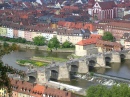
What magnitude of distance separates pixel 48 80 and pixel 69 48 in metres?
9.71

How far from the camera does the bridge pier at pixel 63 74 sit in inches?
792

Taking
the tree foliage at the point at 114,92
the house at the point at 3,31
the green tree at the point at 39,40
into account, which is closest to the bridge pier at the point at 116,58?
the green tree at the point at 39,40

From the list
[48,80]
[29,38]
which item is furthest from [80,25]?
[48,80]

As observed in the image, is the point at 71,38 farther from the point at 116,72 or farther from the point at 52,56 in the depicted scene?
the point at 116,72

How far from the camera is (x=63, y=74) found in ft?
66.5

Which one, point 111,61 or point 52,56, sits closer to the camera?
point 111,61

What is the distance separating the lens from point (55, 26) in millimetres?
34750

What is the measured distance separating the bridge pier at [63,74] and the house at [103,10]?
22222 mm

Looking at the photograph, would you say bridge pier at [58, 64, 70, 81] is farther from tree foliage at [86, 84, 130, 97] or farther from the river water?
tree foliage at [86, 84, 130, 97]

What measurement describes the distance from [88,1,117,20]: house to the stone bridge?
17.1 m

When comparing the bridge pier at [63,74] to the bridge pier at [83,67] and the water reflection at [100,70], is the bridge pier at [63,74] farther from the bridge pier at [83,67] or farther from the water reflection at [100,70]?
the water reflection at [100,70]

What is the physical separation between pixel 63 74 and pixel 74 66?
2.06 m

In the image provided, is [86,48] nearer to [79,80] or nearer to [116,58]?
[116,58]

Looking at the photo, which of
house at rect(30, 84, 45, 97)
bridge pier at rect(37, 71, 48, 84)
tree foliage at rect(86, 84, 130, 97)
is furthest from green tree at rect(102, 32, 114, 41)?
tree foliage at rect(86, 84, 130, 97)
